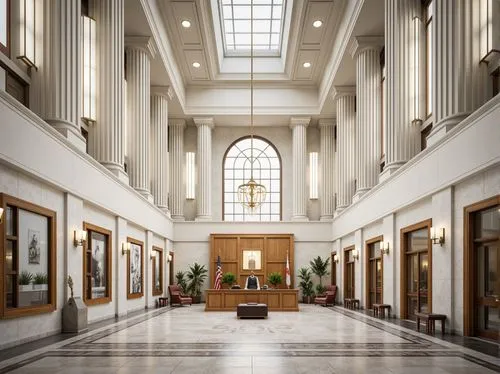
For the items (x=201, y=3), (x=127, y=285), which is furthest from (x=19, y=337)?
(x=201, y=3)

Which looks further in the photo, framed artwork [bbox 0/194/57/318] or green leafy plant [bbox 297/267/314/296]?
green leafy plant [bbox 297/267/314/296]

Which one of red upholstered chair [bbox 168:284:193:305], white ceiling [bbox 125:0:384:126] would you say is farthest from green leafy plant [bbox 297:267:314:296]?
white ceiling [bbox 125:0:384:126]

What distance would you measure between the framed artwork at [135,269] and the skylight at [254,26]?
1040cm

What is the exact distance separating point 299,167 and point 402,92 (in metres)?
13.5

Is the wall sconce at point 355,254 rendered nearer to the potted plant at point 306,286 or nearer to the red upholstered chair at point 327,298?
the red upholstered chair at point 327,298

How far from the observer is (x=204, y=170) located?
29.3 m

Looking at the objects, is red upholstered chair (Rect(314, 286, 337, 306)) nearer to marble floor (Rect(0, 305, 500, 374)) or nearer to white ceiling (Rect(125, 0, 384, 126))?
white ceiling (Rect(125, 0, 384, 126))

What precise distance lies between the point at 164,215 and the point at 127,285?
703 cm

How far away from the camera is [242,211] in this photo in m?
31.2

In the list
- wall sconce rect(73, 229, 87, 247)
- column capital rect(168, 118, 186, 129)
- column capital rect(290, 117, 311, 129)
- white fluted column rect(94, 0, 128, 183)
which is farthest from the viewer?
column capital rect(168, 118, 186, 129)

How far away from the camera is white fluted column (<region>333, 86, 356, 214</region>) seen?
25.4 m

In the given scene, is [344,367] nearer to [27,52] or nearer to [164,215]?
[27,52]

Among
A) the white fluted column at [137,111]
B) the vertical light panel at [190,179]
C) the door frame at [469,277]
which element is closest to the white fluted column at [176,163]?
the vertical light panel at [190,179]

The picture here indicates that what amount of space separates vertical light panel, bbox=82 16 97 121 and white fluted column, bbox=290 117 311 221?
15.1 metres
